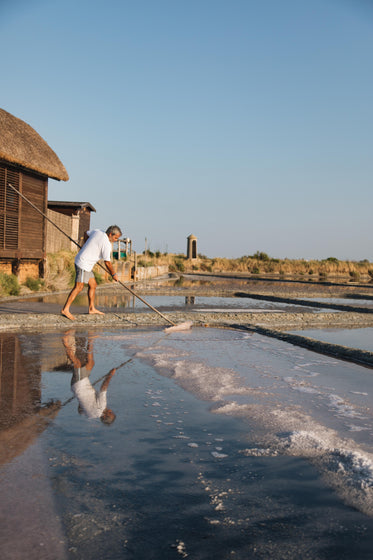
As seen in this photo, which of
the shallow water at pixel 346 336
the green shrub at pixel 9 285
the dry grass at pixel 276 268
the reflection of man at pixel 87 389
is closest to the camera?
the reflection of man at pixel 87 389

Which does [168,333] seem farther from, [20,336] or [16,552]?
[16,552]

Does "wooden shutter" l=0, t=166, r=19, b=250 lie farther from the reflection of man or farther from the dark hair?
the reflection of man

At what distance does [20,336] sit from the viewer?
789 cm

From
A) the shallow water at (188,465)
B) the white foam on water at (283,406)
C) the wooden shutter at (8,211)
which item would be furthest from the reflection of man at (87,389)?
the wooden shutter at (8,211)

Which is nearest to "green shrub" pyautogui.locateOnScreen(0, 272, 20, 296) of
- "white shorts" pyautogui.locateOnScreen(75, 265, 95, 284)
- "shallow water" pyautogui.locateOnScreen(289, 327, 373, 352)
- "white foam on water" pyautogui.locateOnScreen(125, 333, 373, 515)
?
"white shorts" pyautogui.locateOnScreen(75, 265, 95, 284)

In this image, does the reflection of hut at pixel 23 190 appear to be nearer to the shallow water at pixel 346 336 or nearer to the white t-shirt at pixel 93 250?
the white t-shirt at pixel 93 250

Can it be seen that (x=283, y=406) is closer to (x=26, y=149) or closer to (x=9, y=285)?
(x=9, y=285)

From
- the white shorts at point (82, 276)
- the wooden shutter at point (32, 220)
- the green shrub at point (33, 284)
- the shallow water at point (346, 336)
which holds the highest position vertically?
the wooden shutter at point (32, 220)

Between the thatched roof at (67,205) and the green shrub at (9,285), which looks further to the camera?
the thatched roof at (67,205)

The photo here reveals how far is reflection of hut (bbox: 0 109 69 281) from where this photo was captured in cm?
1645

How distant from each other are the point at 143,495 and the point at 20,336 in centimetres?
570

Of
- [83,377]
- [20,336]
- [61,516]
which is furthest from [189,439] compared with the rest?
[20,336]

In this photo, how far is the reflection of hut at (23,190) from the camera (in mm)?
16453

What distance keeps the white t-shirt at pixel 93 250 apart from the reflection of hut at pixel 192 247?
54536mm
